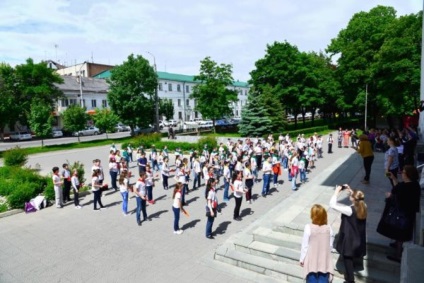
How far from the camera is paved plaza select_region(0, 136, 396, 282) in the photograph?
7.69 m

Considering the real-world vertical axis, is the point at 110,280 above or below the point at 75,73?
below

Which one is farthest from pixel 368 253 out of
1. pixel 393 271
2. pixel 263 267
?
pixel 263 267

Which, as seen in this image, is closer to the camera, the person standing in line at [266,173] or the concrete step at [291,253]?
the concrete step at [291,253]

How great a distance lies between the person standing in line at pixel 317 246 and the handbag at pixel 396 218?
167 centimetres

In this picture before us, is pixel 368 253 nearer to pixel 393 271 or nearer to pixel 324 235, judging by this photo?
pixel 393 271

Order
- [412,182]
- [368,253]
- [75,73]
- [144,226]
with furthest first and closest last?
[75,73] → [144,226] → [368,253] → [412,182]

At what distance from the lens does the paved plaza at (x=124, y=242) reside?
7.69 m

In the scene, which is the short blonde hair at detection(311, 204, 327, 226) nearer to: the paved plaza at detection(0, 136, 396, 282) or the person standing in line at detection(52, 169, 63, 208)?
the paved plaza at detection(0, 136, 396, 282)

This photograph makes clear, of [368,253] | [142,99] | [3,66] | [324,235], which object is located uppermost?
[3,66]

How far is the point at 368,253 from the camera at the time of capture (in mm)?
7078

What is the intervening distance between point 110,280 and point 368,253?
5.89 m

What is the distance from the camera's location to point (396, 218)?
614 centimetres

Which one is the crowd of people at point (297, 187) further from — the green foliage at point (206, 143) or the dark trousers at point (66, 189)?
the green foliage at point (206, 143)

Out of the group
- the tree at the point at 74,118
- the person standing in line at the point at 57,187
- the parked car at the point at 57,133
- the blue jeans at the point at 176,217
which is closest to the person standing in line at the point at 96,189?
the person standing in line at the point at 57,187
